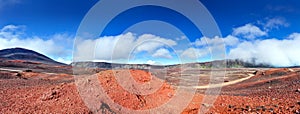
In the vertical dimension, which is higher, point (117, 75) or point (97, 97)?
point (117, 75)

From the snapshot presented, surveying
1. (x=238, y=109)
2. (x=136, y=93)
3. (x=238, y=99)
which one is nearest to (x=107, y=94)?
(x=136, y=93)

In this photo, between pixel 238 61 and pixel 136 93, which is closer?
pixel 136 93

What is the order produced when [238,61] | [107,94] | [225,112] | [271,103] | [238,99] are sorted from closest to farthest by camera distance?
[107,94] → [225,112] → [271,103] → [238,99] → [238,61]

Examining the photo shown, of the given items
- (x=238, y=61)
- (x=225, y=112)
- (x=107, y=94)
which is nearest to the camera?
(x=107, y=94)

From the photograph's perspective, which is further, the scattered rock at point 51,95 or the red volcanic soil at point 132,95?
Result: the scattered rock at point 51,95

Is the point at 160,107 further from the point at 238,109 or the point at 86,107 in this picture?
the point at 238,109

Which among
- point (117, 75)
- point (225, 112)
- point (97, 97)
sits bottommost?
point (225, 112)

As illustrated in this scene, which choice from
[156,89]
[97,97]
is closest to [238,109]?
[156,89]

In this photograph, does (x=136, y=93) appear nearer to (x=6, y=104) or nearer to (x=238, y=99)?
(x=6, y=104)

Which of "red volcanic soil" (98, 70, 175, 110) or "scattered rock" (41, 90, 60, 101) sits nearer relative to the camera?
"red volcanic soil" (98, 70, 175, 110)
